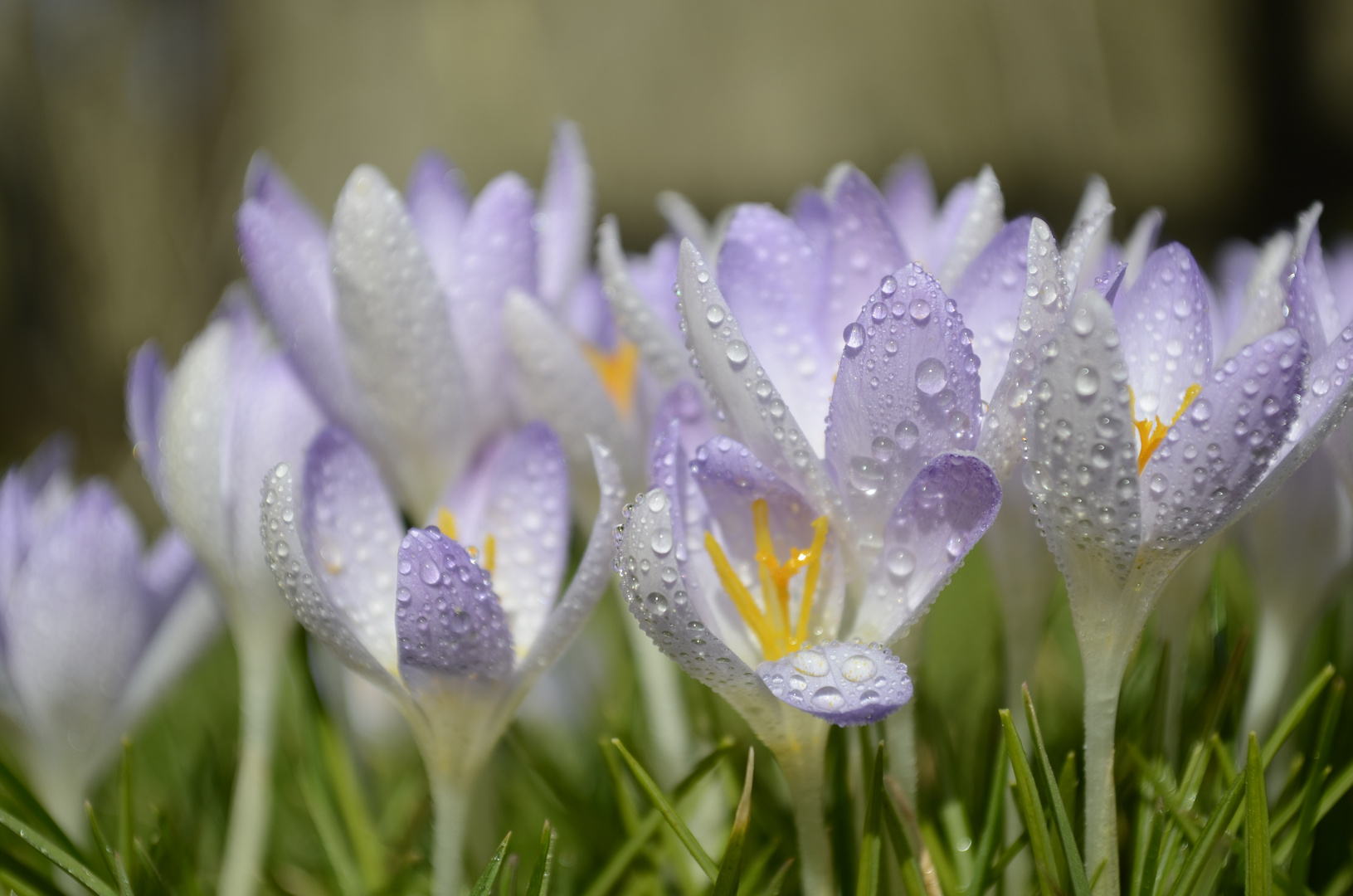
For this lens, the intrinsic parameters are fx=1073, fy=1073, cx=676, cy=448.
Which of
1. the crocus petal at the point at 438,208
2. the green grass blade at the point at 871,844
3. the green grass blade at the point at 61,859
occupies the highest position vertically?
the crocus petal at the point at 438,208

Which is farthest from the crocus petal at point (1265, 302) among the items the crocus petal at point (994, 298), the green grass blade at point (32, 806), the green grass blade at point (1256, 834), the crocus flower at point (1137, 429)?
the green grass blade at point (32, 806)

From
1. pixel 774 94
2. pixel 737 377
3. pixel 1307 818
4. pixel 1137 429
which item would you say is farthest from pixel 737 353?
pixel 774 94

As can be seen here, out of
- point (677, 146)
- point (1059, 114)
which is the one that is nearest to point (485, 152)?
point (677, 146)

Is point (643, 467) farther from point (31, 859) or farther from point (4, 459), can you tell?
point (4, 459)

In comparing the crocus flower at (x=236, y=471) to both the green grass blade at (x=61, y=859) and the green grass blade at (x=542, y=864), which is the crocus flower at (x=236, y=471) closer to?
the green grass blade at (x=61, y=859)

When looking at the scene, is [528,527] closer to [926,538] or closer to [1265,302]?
[926,538]

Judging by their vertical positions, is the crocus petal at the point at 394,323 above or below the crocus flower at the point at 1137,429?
above

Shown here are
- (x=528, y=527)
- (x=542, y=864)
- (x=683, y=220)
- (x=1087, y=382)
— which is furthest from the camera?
(x=683, y=220)
